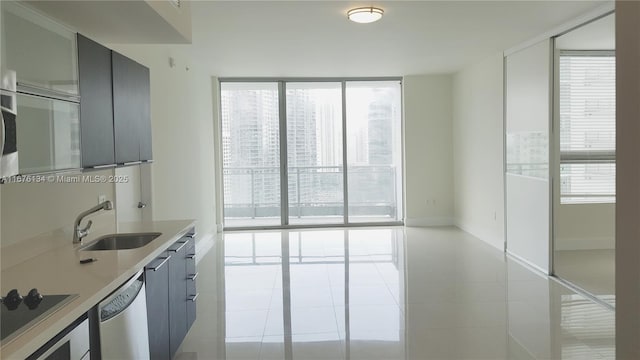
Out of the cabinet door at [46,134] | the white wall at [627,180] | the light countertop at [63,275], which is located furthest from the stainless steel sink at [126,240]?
the white wall at [627,180]

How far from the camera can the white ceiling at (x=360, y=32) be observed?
13.3ft

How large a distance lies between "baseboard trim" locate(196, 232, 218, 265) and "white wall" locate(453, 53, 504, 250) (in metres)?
4.11

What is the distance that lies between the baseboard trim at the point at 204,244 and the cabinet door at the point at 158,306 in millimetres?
3299

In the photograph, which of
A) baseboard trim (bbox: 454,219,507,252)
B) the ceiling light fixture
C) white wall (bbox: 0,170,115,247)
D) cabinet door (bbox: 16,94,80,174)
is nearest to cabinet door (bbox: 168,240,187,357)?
white wall (bbox: 0,170,115,247)

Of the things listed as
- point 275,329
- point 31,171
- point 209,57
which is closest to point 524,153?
point 275,329

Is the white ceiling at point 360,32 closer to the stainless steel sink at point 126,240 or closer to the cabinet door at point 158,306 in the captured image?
the stainless steel sink at point 126,240

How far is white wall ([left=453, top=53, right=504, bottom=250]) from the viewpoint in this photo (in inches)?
251

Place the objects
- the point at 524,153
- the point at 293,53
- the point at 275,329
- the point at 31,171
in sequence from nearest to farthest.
Result: the point at 31,171, the point at 275,329, the point at 524,153, the point at 293,53

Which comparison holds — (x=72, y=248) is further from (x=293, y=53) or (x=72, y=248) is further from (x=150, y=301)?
(x=293, y=53)

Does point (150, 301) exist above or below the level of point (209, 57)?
below

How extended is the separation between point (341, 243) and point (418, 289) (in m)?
2.45

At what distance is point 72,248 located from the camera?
107 inches

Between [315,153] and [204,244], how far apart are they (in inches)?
110

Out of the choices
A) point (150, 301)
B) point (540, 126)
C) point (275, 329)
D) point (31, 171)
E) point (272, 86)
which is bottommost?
point (275, 329)
